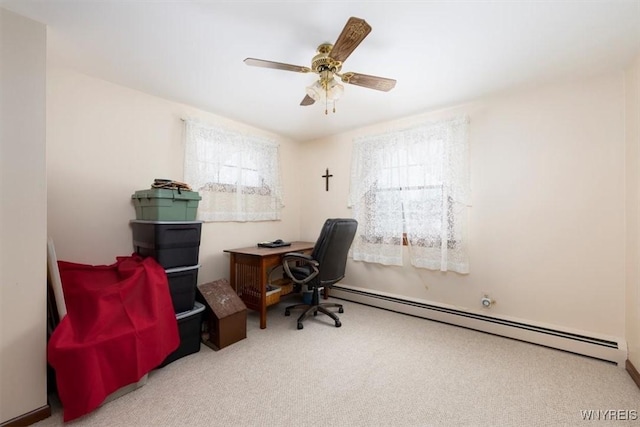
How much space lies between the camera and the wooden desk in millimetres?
2531

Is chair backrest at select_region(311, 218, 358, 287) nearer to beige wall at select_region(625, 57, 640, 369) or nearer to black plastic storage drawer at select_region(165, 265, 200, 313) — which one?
black plastic storage drawer at select_region(165, 265, 200, 313)

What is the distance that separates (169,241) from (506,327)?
296cm

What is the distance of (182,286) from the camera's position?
203 cm

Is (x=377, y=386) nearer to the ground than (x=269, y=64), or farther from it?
nearer to the ground

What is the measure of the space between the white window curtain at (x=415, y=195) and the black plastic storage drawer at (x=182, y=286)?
190 centimetres

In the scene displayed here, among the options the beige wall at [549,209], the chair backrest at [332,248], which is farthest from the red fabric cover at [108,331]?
the beige wall at [549,209]

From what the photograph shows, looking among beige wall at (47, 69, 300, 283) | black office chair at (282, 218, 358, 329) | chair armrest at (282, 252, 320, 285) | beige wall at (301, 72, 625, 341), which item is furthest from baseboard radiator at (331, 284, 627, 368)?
beige wall at (47, 69, 300, 283)

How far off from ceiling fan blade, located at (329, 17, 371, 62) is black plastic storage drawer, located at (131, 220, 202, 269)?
1632 millimetres

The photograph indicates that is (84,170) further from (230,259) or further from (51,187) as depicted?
(230,259)

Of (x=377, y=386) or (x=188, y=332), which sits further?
(x=188, y=332)

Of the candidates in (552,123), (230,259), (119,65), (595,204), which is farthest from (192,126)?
(595,204)

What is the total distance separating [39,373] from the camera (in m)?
1.41

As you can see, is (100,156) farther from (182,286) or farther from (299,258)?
(299,258)

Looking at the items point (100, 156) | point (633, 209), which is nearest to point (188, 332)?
point (100, 156)
